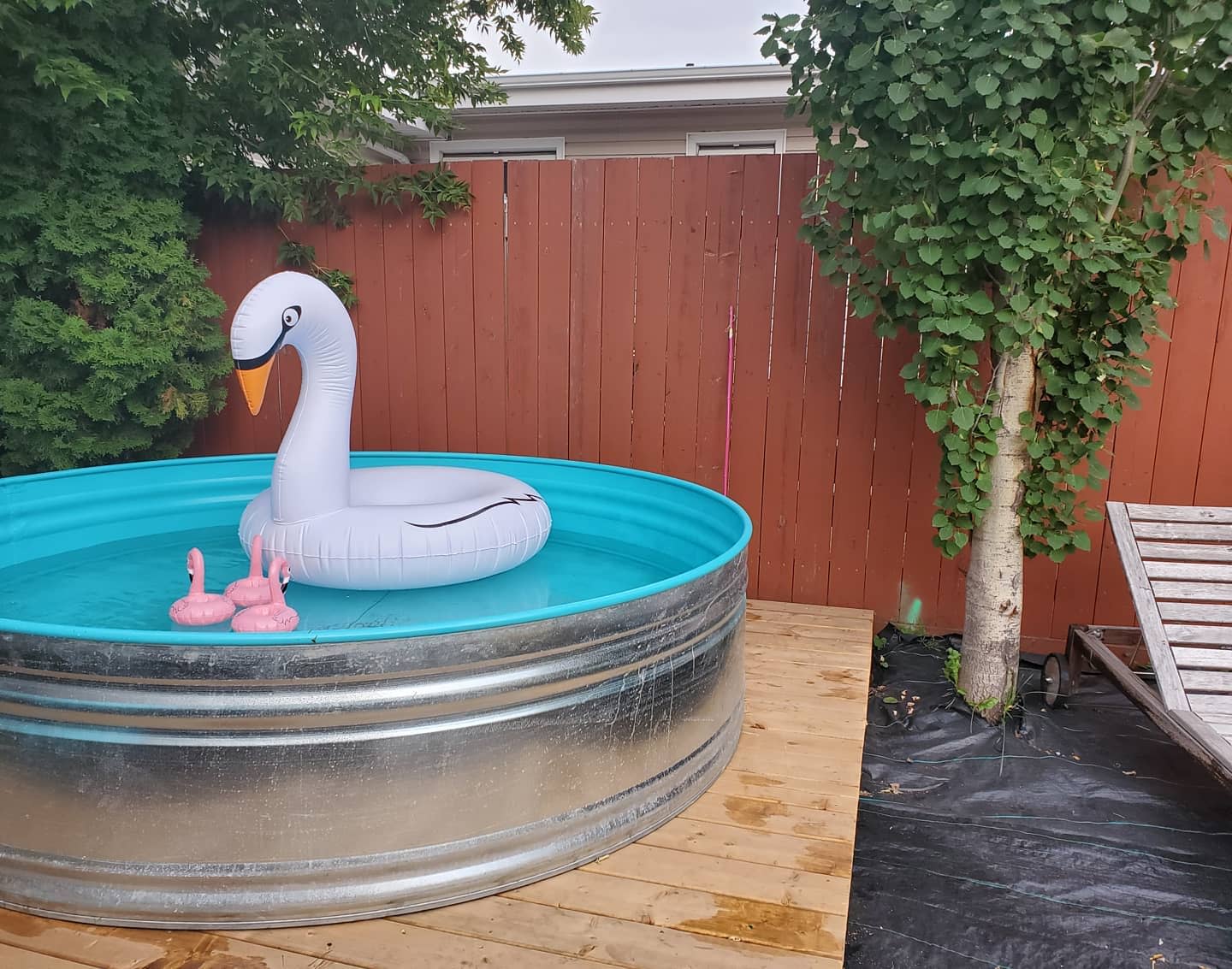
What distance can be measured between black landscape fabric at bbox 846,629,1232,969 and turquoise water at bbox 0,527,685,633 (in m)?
1.01

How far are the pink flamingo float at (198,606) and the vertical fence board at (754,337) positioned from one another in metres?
2.41

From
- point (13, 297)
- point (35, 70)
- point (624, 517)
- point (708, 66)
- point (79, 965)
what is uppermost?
point (708, 66)

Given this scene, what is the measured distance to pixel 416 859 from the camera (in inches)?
66.6

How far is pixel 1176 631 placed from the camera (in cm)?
270

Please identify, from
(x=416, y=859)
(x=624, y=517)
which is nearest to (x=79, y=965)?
(x=416, y=859)

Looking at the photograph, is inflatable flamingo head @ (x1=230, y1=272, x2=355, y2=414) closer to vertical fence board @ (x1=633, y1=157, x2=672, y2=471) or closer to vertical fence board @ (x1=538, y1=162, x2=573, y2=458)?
vertical fence board @ (x1=538, y1=162, x2=573, y2=458)

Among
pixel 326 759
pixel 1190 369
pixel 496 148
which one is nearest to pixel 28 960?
pixel 326 759

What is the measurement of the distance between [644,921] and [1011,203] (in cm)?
223

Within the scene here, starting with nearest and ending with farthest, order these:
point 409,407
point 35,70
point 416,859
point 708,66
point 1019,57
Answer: point 416,859 → point 1019,57 → point 35,70 → point 409,407 → point 708,66

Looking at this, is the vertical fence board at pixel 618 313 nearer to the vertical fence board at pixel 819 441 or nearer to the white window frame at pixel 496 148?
the vertical fence board at pixel 819 441

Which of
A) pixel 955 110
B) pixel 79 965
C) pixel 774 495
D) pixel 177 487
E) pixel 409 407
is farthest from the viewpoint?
pixel 409 407

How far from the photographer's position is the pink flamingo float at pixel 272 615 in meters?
1.96

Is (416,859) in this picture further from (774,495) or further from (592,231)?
(592,231)

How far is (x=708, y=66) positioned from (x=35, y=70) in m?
4.86
